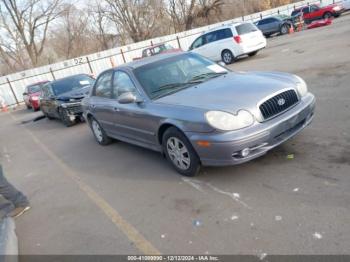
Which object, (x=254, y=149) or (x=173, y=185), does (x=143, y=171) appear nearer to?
(x=173, y=185)

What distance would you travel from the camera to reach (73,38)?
5184 cm

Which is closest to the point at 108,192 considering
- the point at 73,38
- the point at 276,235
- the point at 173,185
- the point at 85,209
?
the point at 85,209

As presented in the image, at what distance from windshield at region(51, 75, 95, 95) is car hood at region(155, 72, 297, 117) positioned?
7.66m

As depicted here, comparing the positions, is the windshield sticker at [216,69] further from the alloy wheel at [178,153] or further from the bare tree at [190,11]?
the bare tree at [190,11]

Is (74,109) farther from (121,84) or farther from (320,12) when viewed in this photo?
(320,12)

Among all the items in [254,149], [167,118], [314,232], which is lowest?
[314,232]

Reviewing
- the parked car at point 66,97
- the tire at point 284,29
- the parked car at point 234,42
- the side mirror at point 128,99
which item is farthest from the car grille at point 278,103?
the tire at point 284,29

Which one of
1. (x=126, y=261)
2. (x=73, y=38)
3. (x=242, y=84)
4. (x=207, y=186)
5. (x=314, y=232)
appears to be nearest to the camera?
(x=314, y=232)

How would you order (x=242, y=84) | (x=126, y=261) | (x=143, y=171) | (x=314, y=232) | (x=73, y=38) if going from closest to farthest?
(x=314, y=232) → (x=126, y=261) → (x=242, y=84) → (x=143, y=171) → (x=73, y=38)

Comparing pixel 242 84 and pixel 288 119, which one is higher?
pixel 242 84

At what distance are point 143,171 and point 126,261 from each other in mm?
2138

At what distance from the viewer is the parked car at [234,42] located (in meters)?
15.4

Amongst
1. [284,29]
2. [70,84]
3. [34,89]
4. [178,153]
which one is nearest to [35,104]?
[34,89]

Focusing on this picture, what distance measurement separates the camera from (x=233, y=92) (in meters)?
4.41
